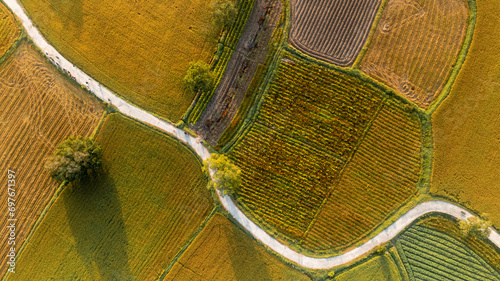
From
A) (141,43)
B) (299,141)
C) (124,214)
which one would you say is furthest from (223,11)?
(124,214)

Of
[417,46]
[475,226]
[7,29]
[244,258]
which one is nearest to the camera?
[475,226]

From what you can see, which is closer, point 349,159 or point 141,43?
point 349,159

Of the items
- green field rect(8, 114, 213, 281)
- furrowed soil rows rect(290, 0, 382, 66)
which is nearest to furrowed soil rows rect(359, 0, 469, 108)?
furrowed soil rows rect(290, 0, 382, 66)

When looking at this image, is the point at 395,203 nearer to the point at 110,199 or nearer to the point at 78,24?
the point at 110,199

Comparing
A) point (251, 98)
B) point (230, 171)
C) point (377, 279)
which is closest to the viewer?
point (230, 171)

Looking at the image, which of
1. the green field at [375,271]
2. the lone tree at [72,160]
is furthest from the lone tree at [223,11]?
the green field at [375,271]

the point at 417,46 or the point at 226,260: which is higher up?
the point at 417,46

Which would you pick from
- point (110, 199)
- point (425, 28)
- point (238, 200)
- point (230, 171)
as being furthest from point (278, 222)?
point (425, 28)

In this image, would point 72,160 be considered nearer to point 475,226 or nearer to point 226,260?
point 226,260
